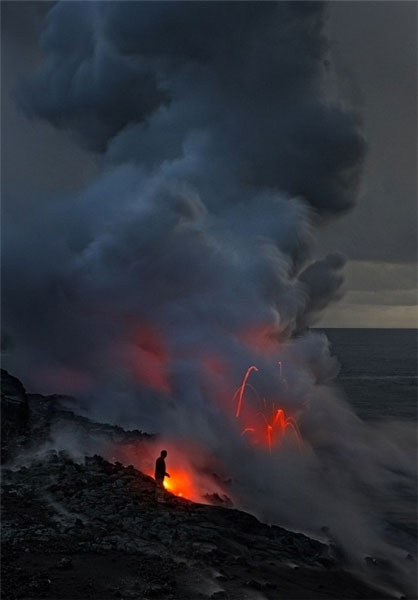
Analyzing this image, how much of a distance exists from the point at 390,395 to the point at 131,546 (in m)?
87.7

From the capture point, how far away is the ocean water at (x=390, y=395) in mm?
32094

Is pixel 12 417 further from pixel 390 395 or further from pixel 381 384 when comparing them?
pixel 381 384

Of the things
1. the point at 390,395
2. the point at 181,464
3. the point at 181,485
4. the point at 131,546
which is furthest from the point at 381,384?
the point at 131,546

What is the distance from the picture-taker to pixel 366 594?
64.6 ft

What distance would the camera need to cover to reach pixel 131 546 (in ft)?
58.7

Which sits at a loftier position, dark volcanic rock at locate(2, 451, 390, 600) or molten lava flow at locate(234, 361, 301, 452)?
molten lava flow at locate(234, 361, 301, 452)

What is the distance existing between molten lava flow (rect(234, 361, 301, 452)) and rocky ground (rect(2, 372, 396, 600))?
19.5 meters

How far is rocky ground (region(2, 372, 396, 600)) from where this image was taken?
1538 centimetres

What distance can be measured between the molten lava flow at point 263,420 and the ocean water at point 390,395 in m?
9.85

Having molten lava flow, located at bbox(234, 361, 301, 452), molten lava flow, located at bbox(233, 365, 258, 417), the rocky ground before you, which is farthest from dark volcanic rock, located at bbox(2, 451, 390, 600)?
molten lava flow, located at bbox(233, 365, 258, 417)

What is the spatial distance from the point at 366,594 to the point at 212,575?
6278 millimetres

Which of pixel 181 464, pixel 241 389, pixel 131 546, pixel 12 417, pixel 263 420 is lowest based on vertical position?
pixel 131 546

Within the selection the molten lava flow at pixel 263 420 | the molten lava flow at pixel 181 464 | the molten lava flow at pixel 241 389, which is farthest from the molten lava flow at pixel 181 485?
the molten lava flow at pixel 241 389

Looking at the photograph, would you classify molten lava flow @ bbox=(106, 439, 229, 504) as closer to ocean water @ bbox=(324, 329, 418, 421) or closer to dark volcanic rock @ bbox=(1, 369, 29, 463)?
dark volcanic rock @ bbox=(1, 369, 29, 463)
